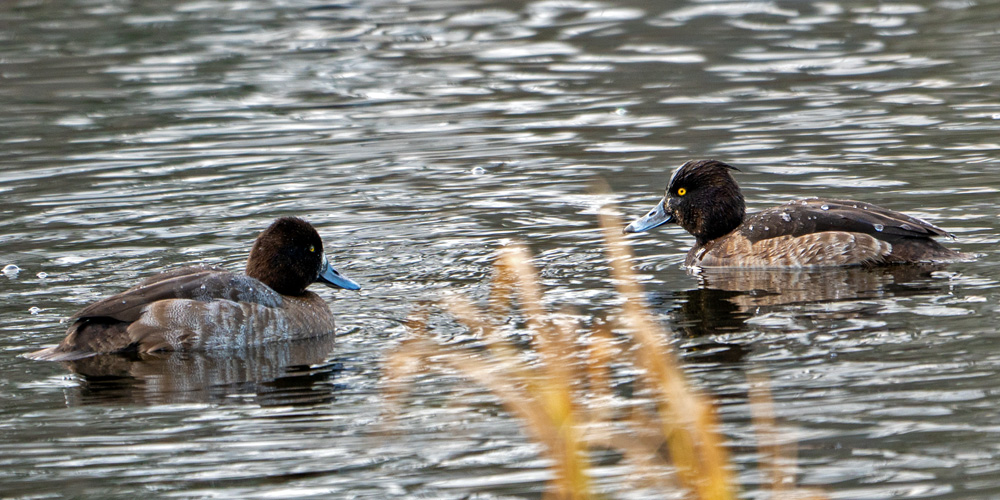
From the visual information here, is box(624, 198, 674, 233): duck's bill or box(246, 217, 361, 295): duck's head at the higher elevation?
box(246, 217, 361, 295): duck's head

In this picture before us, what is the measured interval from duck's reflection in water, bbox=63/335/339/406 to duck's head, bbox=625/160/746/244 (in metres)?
3.42

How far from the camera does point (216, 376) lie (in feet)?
26.6

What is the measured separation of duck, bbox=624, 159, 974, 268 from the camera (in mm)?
9953

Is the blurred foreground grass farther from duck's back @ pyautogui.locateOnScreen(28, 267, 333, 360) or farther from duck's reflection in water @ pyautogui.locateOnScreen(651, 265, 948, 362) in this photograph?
duck's back @ pyautogui.locateOnScreen(28, 267, 333, 360)

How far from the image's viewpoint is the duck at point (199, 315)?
8477 millimetres

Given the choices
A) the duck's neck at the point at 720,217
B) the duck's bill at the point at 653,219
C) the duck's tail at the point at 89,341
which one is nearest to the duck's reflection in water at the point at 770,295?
the duck's neck at the point at 720,217

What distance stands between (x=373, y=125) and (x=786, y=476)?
11.5 metres

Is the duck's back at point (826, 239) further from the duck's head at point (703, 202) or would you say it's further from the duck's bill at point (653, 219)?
the duck's bill at point (653, 219)

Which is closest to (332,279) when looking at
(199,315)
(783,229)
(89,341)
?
(199,315)

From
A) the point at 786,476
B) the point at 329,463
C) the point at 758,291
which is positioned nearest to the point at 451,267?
the point at 758,291

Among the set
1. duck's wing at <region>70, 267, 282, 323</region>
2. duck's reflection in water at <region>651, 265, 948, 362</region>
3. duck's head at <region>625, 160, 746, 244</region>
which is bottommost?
duck's reflection in water at <region>651, 265, 948, 362</region>

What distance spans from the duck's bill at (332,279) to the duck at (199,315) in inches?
8.2

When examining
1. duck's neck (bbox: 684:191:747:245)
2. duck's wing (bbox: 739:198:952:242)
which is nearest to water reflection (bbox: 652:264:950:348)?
duck's wing (bbox: 739:198:952:242)

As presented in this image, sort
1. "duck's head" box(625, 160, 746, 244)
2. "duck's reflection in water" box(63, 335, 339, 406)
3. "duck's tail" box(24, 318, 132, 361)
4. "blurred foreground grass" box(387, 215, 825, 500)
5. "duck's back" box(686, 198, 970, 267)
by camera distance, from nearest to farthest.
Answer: "blurred foreground grass" box(387, 215, 825, 500), "duck's reflection in water" box(63, 335, 339, 406), "duck's tail" box(24, 318, 132, 361), "duck's back" box(686, 198, 970, 267), "duck's head" box(625, 160, 746, 244)
